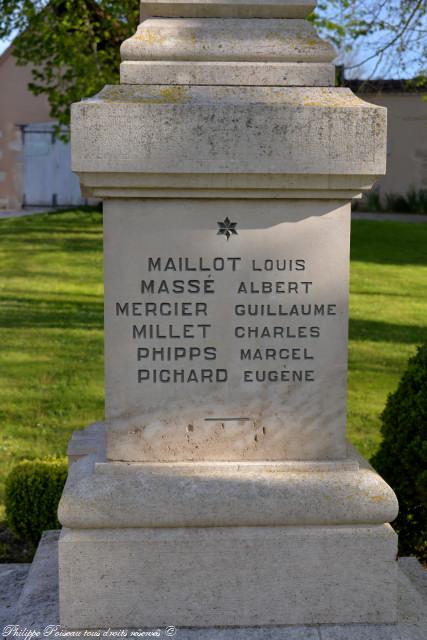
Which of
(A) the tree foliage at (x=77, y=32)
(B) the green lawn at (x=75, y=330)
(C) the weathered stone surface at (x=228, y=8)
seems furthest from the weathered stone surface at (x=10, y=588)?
(A) the tree foliage at (x=77, y=32)

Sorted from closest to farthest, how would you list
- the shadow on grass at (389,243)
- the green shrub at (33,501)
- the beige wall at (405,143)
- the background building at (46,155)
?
1. the green shrub at (33,501)
2. the shadow on grass at (389,243)
3. the beige wall at (405,143)
4. the background building at (46,155)

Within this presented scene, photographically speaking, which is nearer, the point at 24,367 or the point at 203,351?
the point at 203,351

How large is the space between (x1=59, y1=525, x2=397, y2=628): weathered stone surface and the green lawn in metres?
2.77

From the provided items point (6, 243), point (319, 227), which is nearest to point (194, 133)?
point (319, 227)

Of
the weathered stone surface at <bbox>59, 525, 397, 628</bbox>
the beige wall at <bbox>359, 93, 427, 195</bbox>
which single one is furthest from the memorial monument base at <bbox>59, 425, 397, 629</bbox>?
the beige wall at <bbox>359, 93, 427, 195</bbox>

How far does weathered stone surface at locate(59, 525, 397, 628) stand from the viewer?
3238mm

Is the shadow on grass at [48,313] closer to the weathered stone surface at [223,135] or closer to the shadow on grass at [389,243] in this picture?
the shadow on grass at [389,243]

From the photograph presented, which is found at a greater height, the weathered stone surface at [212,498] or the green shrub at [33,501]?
the weathered stone surface at [212,498]

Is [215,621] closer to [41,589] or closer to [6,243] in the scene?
[41,589]

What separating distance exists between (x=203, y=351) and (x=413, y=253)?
1512 cm

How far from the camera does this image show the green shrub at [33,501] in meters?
4.90

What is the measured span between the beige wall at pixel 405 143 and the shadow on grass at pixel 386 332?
15418mm

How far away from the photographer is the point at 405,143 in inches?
1027

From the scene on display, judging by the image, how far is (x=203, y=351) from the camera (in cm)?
339
